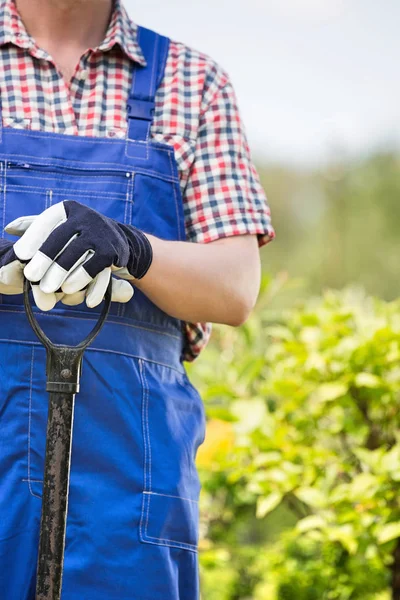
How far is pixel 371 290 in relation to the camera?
32.9 feet

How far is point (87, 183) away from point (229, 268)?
284 millimetres

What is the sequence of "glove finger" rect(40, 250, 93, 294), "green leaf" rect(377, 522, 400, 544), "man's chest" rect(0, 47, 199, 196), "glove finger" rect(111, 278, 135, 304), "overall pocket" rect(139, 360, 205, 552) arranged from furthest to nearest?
"green leaf" rect(377, 522, 400, 544) → "man's chest" rect(0, 47, 199, 196) → "overall pocket" rect(139, 360, 205, 552) → "glove finger" rect(111, 278, 135, 304) → "glove finger" rect(40, 250, 93, 294)

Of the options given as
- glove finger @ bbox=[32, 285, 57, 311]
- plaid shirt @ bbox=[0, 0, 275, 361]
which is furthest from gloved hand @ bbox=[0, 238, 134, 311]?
plaid shirt @ bbox=[0, 0, 275, 361]

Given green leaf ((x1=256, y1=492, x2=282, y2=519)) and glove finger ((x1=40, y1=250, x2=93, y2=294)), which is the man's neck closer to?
glove finger ((x1=40, y1=250, x2=93, y2=294))

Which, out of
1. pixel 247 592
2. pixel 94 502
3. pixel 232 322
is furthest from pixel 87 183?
pixel 247 592

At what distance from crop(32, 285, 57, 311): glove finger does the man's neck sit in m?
0.59

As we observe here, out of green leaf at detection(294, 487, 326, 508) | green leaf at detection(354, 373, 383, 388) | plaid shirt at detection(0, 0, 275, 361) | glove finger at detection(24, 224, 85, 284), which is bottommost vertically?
green leaf at detection(294, 487, 326, 508)

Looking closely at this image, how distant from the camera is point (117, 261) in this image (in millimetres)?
1236

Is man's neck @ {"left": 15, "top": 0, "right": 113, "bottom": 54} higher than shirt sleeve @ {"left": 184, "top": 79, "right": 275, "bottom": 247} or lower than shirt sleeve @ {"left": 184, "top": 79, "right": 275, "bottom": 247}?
higher

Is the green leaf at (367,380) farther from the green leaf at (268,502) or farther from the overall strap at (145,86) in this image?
the overall strap at (145,86)

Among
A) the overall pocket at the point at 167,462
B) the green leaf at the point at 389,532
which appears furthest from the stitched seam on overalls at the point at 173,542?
the green leaf at the point at 389,532

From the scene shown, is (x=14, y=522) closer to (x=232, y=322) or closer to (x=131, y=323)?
(x=131, y=323)

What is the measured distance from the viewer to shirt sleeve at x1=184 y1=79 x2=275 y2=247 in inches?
61.2

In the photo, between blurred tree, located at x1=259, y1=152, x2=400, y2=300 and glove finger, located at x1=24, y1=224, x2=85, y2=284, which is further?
blurred tree, located at x1=259, y1=152, x2=400, y2=300
